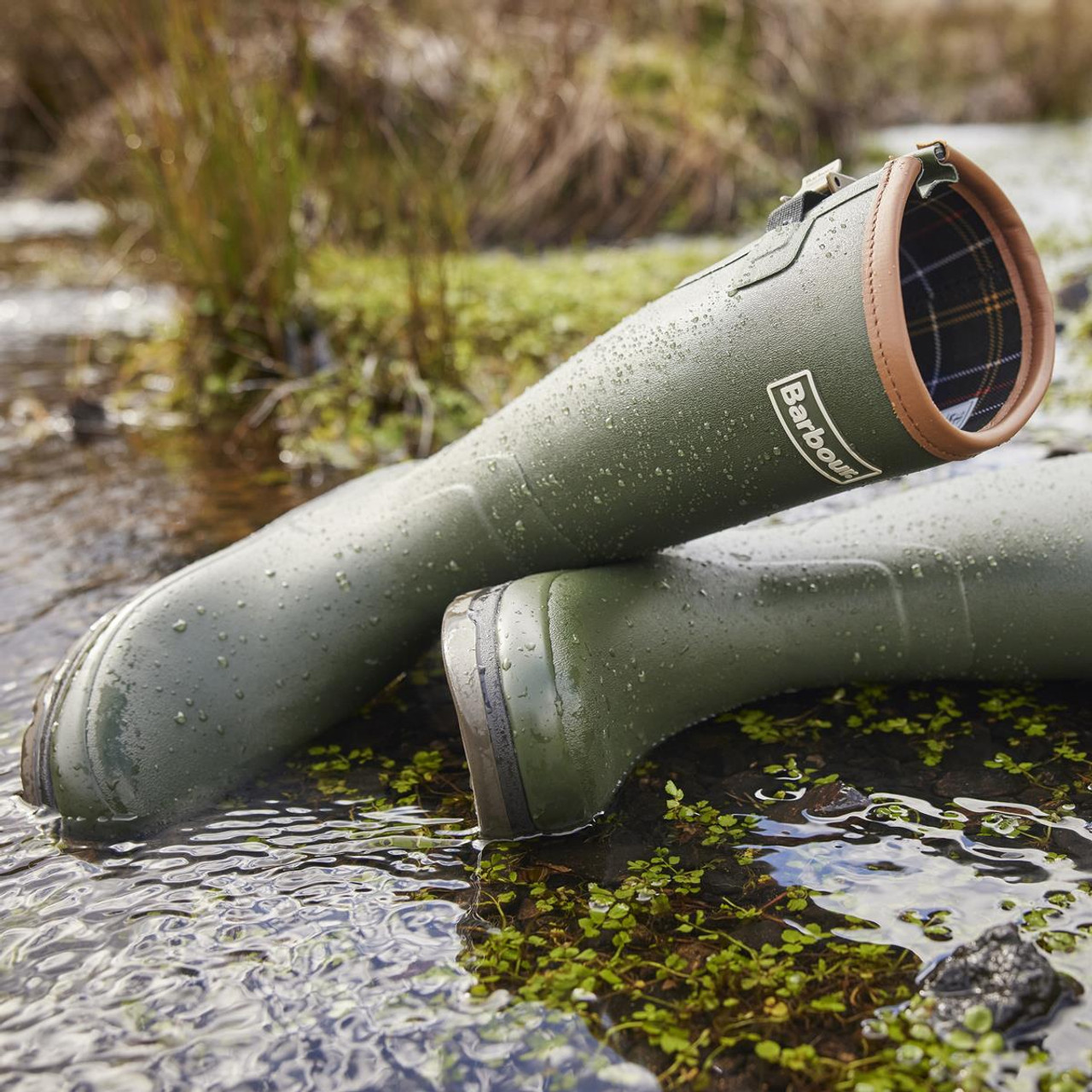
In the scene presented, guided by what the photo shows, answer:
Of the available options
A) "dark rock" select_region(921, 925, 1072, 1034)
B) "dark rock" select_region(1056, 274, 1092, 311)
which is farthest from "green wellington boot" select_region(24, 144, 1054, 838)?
"dark rock" select_region(1056, 274, 1092, 311)

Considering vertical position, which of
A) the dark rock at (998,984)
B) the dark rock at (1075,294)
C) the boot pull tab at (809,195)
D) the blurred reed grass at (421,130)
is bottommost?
the dark rock at (998,984)

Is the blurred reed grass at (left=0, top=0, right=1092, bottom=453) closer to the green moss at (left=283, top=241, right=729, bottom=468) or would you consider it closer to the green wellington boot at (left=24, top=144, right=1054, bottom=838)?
the green moss at (left=283, top=241, right=729, bottom=468)

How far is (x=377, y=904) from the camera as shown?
1449 mm

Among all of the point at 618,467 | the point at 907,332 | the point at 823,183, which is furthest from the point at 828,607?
the point at 823,183

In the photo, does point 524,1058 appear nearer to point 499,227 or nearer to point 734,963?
point 734,963

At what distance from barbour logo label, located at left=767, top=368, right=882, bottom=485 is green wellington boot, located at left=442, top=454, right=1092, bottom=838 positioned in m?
0.34

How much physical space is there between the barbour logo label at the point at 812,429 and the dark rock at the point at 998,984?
565 millimetres

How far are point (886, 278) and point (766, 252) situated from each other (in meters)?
0.19

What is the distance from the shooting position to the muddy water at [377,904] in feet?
4.00

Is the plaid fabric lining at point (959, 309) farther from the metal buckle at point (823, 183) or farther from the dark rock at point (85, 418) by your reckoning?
the dark rock at point (85, 418)

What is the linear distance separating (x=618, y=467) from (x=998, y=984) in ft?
2.60

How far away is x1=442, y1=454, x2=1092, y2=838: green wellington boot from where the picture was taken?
1646 millimetres

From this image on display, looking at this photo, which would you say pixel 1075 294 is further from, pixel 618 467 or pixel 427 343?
pixel 618 467

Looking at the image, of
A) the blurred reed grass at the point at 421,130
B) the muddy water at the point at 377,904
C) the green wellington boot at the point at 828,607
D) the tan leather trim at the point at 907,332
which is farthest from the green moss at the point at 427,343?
the tan leather trim at the point at 907,332
